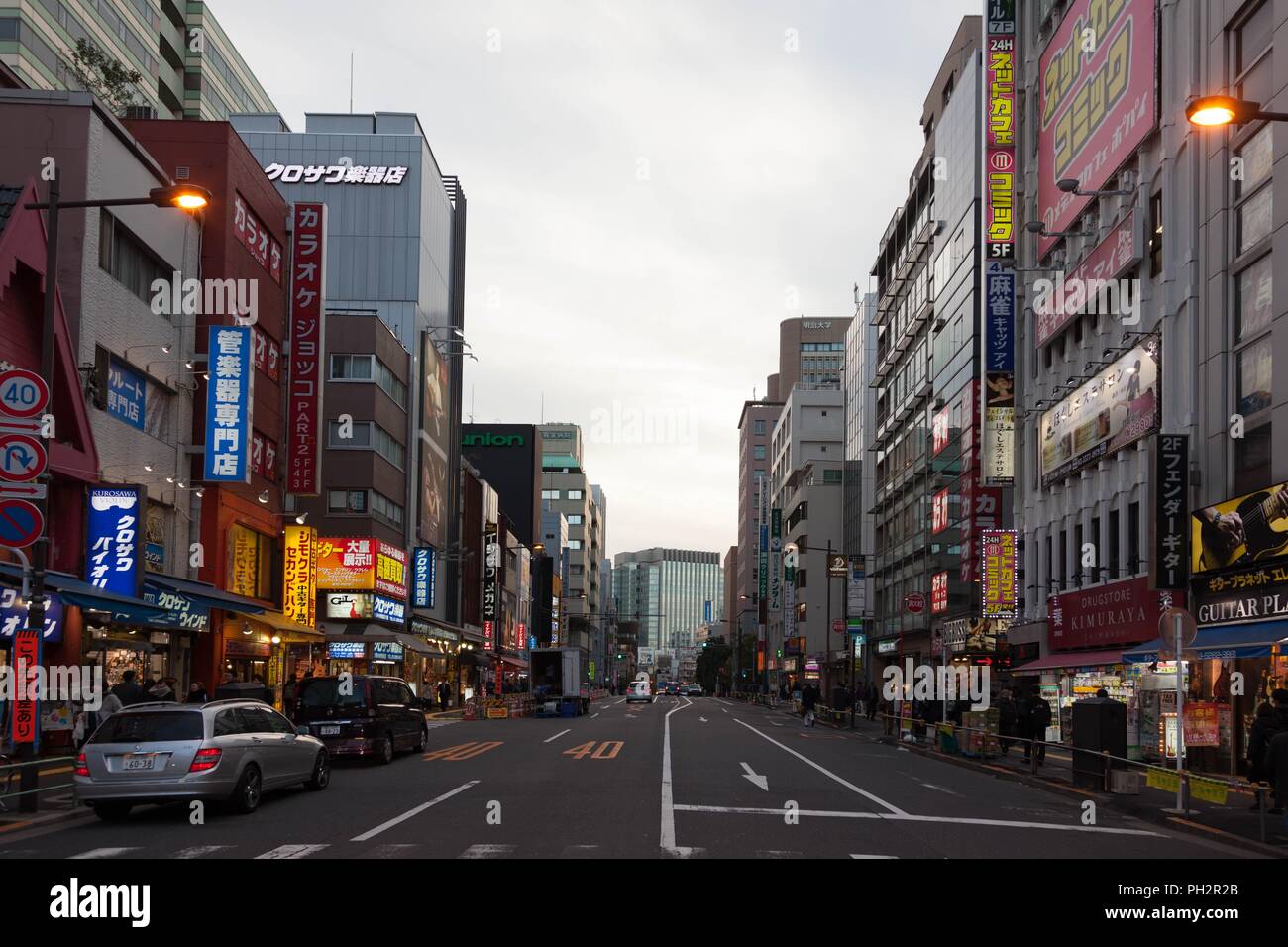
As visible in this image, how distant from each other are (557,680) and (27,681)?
43.4 m

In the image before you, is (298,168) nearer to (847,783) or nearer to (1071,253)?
(1071,253)

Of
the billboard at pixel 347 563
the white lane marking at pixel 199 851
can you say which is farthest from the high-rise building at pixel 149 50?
the white lane marking at pixel 199 851

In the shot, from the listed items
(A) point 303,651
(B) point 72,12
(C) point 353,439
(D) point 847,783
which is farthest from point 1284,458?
(B) point 72,12

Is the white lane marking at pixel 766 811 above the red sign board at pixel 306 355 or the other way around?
the other way around

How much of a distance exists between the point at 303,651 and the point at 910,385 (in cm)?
3710

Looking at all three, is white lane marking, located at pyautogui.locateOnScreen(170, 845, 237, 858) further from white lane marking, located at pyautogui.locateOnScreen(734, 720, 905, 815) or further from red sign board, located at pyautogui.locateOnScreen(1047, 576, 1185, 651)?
red sign board, located at pyautogui.locateOnScreen(1047, 576, 1185, 651)

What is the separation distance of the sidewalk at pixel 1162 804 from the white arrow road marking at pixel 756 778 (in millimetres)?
5549

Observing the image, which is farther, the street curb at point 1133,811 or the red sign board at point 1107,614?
the red sign board at point 1107,614

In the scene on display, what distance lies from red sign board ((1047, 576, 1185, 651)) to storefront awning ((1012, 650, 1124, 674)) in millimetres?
331

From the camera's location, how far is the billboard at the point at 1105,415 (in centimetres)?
3338

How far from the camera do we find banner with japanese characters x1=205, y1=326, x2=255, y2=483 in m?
34.6

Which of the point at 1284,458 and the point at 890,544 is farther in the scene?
the point at 890,544

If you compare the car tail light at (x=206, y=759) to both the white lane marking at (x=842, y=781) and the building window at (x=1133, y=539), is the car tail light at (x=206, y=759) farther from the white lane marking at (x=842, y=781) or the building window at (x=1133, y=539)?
the building window at (x=1133, y=539)

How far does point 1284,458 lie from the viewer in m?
25.7
